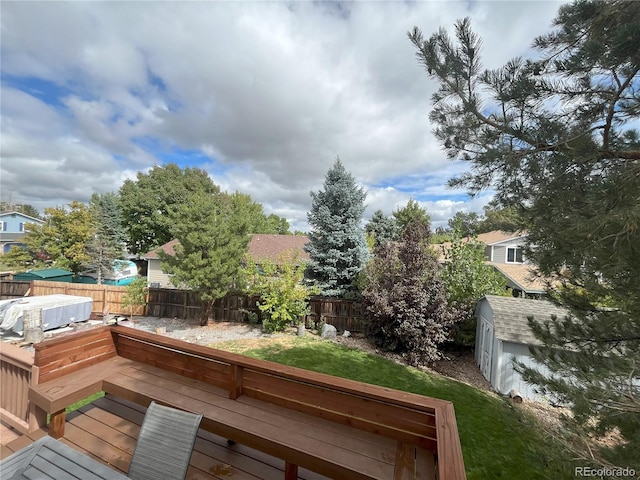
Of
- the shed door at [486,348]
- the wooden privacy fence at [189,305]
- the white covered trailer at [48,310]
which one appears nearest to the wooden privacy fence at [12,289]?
the wooden privacy fence at [189,305]

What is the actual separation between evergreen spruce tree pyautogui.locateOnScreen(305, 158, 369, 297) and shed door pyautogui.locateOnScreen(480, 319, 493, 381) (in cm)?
464

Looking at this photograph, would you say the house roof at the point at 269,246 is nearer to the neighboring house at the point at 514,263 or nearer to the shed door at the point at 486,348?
the neighboring house at the point at 514,263

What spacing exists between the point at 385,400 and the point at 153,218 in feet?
94.7

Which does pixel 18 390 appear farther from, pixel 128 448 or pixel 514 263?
pixel 514 263

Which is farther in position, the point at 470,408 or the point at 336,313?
the point at 336,313

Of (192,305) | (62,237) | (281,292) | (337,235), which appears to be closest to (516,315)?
(337,235)

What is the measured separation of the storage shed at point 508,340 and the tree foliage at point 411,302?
3.56 feet

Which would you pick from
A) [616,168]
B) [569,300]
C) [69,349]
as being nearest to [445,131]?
[616,168]

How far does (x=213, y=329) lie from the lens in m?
10.3

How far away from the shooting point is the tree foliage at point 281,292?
9641mm

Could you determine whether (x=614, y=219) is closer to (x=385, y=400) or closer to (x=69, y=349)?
(x=385, y=400)

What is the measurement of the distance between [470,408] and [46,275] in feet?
70.5

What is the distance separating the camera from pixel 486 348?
25.1ft

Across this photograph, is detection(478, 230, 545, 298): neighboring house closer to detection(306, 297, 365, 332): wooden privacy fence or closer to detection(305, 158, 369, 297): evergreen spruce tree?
detection(305, 158, 369, 297): evergreen spruce tree
